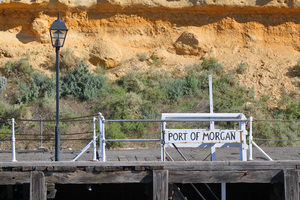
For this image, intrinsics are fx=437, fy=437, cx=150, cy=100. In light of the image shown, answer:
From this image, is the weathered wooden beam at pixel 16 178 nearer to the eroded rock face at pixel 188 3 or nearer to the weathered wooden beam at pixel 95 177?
the weathered wooden beam at pixel 95 177

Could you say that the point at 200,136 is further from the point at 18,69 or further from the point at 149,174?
the point at 18,69

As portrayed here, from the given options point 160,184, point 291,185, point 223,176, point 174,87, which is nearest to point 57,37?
point 160,184

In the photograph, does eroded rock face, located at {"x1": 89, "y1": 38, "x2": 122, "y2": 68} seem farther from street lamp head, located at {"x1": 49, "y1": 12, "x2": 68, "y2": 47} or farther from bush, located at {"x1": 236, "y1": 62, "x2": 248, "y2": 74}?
street lamp head, located at {"x1": 49, "y1": 12, "x2": 68, "y2": 47}

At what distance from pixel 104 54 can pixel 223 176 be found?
14044mm

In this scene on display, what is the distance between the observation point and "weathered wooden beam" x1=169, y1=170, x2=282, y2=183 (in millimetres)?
8633

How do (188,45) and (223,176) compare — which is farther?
(188,45)

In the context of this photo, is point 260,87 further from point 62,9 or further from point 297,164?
point 297,164

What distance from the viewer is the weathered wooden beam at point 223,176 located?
8.63 meters

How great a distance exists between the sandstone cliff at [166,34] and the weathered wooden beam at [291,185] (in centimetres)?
1269

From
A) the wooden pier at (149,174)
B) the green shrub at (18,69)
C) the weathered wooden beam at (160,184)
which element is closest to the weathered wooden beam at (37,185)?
the wooden pier at (149,174)

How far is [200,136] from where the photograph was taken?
360 inches

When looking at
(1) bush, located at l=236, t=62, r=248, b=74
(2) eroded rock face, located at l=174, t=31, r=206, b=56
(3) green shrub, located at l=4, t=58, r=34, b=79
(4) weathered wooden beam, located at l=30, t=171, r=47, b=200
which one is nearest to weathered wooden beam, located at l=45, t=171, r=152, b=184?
(4) weathered wooden beam, located at l=30, t=171, r=47, b=200

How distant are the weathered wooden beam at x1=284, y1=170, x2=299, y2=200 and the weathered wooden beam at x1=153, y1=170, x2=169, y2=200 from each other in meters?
2.35

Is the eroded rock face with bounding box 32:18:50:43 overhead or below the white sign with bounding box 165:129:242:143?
overhead
